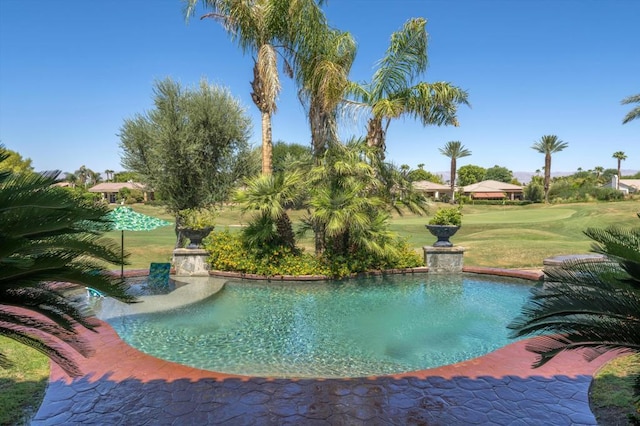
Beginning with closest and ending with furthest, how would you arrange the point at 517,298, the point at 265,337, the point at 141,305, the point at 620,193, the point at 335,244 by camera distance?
the point at 265,337 < the point at 141,305 < the point at 517,298 < the point at 335,244 < the point at 620,193

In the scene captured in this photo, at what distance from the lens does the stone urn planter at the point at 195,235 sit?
1351 centimetres

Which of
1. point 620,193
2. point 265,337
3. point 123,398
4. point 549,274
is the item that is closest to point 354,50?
point 265,337

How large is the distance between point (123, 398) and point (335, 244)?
371 inches

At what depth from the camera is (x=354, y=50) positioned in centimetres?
1442

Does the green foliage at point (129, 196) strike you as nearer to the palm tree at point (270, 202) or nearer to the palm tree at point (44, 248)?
the palm tree at point (270, 202)

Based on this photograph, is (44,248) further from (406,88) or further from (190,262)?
(406,88)

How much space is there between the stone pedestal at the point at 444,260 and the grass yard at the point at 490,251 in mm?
1194

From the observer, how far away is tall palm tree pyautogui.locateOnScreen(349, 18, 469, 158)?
47.8 feet

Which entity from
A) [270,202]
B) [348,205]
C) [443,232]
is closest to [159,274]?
[270,202]

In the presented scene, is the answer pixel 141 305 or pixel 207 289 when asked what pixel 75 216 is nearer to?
pixel 141 305

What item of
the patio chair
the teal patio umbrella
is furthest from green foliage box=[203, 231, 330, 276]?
the teal patio umbrella

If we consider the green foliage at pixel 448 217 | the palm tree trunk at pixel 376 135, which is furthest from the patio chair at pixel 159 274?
the green foliage at pixel 448 217

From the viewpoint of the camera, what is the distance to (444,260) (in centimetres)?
1433

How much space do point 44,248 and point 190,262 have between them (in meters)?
10.1
